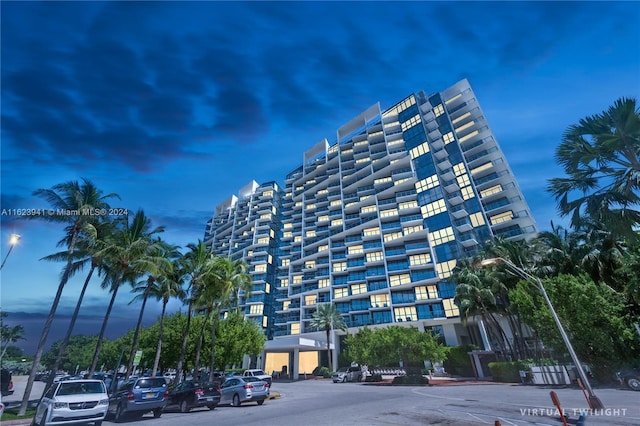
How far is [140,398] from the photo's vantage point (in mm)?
14070

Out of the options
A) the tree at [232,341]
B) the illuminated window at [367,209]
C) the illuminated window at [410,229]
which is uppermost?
the illuminated window at [367,209]

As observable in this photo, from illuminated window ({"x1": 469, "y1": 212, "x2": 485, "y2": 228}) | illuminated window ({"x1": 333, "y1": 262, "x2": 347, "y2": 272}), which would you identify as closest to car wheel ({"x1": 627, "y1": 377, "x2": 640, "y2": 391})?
illuminated window ({"x1": 469, "y1": 212, "x2": 485, "y2": 228})

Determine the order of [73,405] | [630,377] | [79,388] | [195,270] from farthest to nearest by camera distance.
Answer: [195,270] → [630,377] → [79,388] → [73,405]

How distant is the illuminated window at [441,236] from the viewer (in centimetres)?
5368

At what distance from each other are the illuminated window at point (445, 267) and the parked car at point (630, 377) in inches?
1219

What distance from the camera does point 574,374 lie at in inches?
941

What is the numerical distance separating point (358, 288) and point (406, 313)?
39.4 feet

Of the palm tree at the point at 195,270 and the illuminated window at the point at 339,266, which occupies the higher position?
the illuminated window at the point at 339,266

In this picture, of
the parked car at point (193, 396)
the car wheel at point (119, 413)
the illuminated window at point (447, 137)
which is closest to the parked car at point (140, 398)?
the car wheel at point (119, 413)

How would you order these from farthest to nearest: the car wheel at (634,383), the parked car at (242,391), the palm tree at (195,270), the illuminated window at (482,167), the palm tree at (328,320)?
1. the illuminated window at (482,167)
2. the palm tree at (328,320)
3. the palm tree at (195,270)
4. the car wheel at (634,383)
5. the parked car at (242,391)

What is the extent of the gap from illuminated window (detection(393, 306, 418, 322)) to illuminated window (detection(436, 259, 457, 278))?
7.91 meters

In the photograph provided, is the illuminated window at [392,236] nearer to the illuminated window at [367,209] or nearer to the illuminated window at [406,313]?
the illuminated window at [367,209]

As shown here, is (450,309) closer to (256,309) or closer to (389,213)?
(389,213)

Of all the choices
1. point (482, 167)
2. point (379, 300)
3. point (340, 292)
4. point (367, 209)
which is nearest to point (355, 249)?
point (367, 209)
